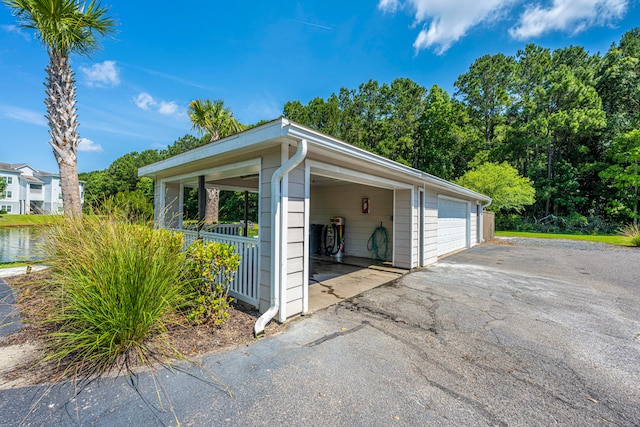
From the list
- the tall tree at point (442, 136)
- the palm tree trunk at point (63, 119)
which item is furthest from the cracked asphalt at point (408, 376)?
the tall tree at point (442, 136)

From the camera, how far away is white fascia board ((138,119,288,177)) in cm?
288

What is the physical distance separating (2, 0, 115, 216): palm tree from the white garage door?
9628 mm

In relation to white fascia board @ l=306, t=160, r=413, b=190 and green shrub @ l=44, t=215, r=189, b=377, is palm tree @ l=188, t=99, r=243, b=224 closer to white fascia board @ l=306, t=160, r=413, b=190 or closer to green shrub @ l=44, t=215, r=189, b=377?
white fascia board @ l=306, t=160, r=413, b=190

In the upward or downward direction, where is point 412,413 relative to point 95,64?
downward

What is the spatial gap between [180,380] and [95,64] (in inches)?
328

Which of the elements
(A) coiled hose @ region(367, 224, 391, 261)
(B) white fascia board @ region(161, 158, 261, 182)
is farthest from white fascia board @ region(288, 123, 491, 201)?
(A) coiled hose @ region(367, 224, 391, 261)

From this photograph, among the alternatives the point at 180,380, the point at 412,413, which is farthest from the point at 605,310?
the point at 180,380

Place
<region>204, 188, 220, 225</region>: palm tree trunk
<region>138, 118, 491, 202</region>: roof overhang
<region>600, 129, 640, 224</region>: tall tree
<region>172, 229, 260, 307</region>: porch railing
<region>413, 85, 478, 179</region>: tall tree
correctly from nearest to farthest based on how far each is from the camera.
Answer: <region>138, 118, 491, 202</region>: roof overhang < <region>172, 229, 260, 307</region>: porch railing < <region>204, 188, 220, 225</region>: palm tree trunk < <region>600, 129, 640, 224</region>: tall tree < <region>413, 85, 478, 179</region>: tall tree

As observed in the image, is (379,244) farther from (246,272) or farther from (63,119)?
(63,119)

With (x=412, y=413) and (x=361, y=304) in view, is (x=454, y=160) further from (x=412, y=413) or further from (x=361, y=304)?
(x=412, y=413)

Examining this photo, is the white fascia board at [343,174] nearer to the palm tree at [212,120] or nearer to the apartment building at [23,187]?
the palm tree at [212,120]

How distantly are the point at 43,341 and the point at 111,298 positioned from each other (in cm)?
133

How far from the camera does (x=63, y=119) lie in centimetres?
593

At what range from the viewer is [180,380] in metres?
2.18
